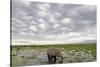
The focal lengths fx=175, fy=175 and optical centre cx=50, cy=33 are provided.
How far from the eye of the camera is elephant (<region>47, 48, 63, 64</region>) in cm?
191

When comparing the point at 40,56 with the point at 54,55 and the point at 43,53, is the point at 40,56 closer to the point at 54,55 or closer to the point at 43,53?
the point at 43,53

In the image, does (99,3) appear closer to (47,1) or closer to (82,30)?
(82,30)

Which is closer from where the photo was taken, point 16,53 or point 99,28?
point 16,53

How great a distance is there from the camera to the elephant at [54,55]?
6.28 ft

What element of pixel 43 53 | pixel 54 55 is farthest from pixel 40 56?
pixel 54 55

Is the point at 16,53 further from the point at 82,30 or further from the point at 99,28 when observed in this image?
the point at 99,28

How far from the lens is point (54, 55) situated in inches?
75.9

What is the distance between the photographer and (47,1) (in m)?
1.91

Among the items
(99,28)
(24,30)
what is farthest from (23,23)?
(99,28)

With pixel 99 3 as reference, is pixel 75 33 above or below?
below

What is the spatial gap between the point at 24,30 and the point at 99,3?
0.94m

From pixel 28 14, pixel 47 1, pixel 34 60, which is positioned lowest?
pixel 34 60
